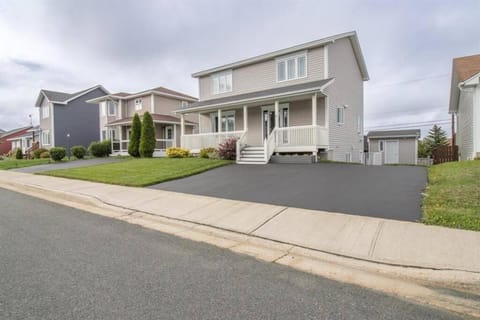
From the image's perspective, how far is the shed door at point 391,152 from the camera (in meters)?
24.3

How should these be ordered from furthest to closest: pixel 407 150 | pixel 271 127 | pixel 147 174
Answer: pixel 407 150
pixel 271 127
pixel 147 174

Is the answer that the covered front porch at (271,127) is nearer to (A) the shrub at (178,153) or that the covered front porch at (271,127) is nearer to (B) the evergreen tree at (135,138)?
(A) the shrub at (178,153)

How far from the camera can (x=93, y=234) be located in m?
5.09

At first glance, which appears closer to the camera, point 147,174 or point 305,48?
point 147,174

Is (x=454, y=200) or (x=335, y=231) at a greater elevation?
(x=454, y=200)

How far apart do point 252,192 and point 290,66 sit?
11.4m

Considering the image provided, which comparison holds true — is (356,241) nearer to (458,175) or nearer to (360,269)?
(360,269)

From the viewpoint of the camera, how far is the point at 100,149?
24.6 metres

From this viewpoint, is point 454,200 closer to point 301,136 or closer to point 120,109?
A: point 301,136

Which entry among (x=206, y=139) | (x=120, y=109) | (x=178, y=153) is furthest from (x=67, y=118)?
(x=206, y=139)

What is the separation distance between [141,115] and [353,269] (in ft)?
83.8

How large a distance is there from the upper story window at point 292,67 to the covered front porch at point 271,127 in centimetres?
178

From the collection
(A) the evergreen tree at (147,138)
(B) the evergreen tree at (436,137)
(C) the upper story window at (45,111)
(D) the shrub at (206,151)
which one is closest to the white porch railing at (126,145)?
(A) the evergreen tree at (147,138)

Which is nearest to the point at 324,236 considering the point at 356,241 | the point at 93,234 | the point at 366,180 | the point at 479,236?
the point at 356,241
